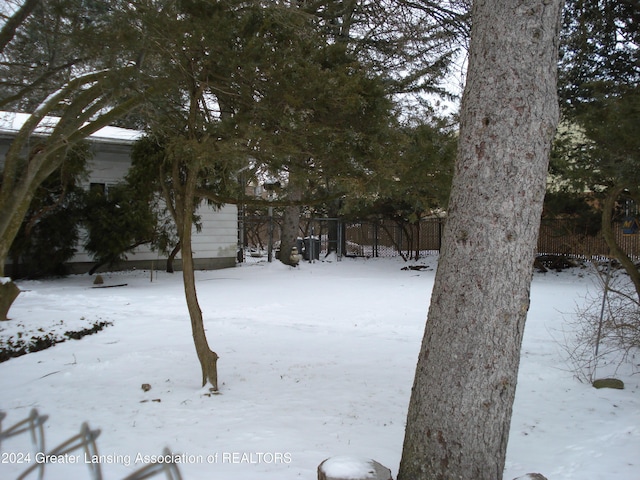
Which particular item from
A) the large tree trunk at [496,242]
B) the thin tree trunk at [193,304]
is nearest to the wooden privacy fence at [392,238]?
the thin tree trunk at [193,304]

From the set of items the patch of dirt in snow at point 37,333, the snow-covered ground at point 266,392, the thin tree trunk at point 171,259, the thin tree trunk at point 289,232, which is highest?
the thin tree trunk at point 289,232

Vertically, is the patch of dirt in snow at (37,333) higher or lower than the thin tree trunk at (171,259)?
lower

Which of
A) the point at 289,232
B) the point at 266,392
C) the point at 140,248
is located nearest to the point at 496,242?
the point at 266,392

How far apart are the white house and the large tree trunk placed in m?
11.9

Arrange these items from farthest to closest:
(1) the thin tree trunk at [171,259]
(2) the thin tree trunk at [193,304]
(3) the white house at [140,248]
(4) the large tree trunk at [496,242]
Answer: (1) the thin tree trunk at [171,259]
(3) the white house at [140,248]
(2) the thin tree trunk at [193,304]
(4) the large tree trunk at [496,242]

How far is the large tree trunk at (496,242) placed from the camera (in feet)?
9.90

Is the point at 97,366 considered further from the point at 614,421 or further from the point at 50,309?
the point at 614,421

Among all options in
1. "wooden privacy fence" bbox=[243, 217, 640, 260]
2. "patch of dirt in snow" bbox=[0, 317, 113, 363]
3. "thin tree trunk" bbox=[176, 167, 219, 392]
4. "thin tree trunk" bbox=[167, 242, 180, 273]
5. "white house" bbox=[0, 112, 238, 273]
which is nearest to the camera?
"thin tree trunk" bbox=[176, 167, 219, 392]

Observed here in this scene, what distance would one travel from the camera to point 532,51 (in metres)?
3.04

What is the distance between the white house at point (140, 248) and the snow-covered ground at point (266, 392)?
5078mm

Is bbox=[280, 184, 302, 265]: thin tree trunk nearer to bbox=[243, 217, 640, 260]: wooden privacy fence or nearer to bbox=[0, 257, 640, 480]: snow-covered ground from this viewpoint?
bbox=[243, 217, 640, 260]: wooden privacy fence

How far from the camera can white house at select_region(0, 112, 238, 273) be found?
1484 centimetres

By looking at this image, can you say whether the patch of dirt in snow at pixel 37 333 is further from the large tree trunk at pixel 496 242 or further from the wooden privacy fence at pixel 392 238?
the wooden privacy fence at pixel 392 238

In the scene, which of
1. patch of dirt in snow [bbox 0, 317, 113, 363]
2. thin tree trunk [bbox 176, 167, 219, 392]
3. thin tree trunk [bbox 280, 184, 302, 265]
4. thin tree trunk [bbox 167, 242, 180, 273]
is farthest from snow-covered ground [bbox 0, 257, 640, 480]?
thin tree trunk [bbox 280, 184, 302, 265]
